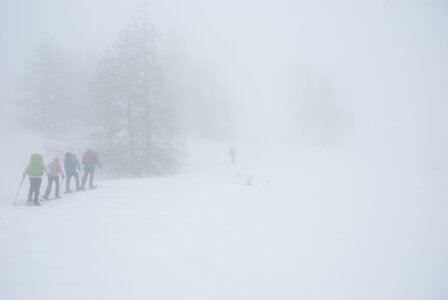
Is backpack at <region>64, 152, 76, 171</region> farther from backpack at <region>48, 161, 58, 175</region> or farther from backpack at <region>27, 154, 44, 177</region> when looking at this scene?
backpack at <region>27, 154, 44, 177</region>

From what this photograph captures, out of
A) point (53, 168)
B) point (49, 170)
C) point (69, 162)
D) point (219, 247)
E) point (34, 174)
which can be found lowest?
point (219, 247)

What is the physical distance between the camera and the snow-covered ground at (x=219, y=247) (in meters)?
3.13

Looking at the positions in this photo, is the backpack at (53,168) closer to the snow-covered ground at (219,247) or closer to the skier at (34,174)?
the skier at (34,174)

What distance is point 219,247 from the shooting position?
4.12m

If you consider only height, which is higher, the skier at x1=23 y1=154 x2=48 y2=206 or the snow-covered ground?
the skier at x1=23 y1=154 x2=48 y2=206

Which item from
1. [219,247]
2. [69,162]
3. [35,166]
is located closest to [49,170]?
[35,166]

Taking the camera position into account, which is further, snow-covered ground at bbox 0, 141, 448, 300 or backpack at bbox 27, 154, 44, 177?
backpack at bbox 27, 154, 44, 177

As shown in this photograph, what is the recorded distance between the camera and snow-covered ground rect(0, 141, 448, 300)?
3.13 m

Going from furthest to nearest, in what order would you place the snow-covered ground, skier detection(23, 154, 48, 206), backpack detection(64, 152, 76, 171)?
backpack detection(64, 152, 76, 171) < skier detection(23, 154, 48, 206) < the snow-covered ground

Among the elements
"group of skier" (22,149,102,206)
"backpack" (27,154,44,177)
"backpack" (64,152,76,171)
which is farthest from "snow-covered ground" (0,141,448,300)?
"backpack" (64,152,76,171)

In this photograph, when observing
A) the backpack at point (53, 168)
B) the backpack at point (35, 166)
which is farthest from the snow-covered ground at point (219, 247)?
the backpack at point (53, 168)

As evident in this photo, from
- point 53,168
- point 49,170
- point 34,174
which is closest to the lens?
point 34,174

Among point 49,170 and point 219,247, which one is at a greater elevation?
point 49,170

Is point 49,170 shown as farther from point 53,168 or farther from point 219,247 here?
point 219,247
